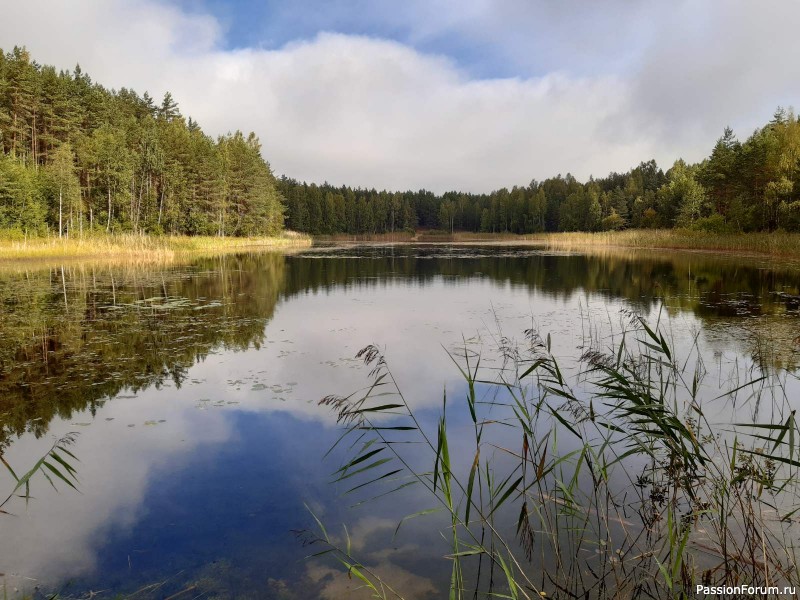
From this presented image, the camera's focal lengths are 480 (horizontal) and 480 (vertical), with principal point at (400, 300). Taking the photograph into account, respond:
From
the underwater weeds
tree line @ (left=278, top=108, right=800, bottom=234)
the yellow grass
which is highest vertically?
tree line @ (left=278, top=108, right=800, bottom=234)

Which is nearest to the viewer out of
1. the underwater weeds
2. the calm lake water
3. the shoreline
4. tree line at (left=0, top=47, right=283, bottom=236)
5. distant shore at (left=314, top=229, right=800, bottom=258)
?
the underwater weeds

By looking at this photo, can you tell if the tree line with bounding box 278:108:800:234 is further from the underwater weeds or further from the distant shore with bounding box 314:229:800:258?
the underwater weeds

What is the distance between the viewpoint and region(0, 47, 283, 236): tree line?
1551 inches

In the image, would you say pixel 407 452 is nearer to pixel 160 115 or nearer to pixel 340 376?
pixel 340 376

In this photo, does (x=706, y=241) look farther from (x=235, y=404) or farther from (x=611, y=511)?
(x=235, y=404)

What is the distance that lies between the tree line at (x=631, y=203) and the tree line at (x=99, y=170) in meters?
46.8

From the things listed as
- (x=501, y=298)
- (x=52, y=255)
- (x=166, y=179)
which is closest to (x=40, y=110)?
(x=166, y=179)

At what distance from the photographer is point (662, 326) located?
11906 mm

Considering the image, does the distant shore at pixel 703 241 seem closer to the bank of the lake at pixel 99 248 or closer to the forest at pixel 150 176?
the forest at pixel 150 176

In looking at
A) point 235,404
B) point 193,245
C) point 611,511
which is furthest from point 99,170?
point 611,511

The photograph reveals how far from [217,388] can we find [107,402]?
5.18 feet

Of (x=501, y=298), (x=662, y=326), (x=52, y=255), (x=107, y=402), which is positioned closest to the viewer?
(x=107, y=402)

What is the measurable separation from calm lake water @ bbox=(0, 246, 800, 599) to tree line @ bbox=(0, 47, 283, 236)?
84.9ft

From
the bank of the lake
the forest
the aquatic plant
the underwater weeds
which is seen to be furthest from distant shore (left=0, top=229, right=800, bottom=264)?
the underwater weeds
